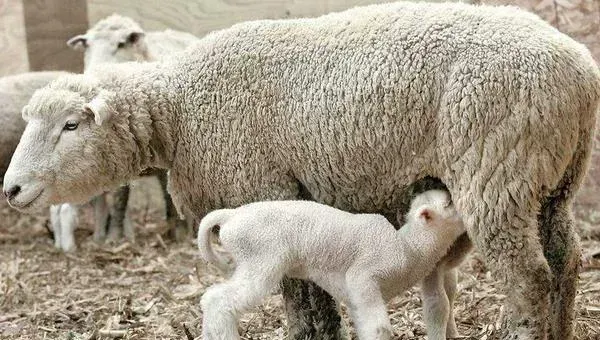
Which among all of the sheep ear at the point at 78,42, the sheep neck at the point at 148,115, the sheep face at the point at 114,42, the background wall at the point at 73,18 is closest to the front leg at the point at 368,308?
the sheep neck at the point at 148,115

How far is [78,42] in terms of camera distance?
775 centimetres

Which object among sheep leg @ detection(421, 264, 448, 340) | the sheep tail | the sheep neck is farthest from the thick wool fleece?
sheep leg @ detection(421, 264, 448, 340)

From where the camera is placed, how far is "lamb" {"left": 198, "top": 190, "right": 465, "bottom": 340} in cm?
340

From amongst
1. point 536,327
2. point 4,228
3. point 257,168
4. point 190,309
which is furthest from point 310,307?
point 4,228

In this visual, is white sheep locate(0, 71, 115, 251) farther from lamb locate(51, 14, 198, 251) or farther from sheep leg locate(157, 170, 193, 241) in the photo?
sheep leg locate(157, 170, 193, 241)

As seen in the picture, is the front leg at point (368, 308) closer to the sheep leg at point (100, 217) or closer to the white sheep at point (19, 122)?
→ the white sheep at point (19, 122)

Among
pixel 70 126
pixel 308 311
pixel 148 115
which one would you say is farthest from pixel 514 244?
pixel 70 126

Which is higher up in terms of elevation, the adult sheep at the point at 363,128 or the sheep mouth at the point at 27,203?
the adult sheep at the point at 363,128

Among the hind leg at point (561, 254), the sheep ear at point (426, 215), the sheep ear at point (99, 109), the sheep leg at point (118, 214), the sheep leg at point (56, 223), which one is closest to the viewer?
the sheep ear at point (426, 215)

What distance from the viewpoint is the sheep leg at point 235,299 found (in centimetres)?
339

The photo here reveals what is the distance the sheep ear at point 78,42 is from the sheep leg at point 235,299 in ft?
15.7

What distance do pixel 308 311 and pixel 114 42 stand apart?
4.37 metres

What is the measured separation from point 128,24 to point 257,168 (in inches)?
166

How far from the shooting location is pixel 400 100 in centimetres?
351
